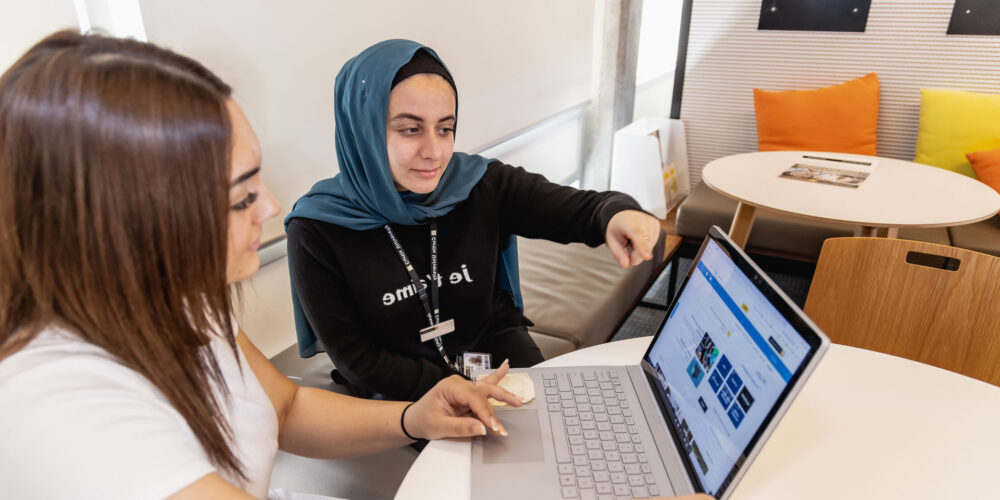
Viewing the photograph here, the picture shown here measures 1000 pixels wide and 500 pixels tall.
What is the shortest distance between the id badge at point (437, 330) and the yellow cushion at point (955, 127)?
2890 millimetres

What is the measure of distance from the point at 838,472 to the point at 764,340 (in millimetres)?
315

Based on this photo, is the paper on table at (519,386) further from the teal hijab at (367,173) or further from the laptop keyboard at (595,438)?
the teal hijab at (367,173)

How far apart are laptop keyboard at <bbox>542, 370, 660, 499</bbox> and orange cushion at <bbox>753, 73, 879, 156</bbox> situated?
2.70m

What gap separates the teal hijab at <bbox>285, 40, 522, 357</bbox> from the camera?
4.19ft

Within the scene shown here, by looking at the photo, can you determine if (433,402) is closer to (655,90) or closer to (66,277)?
(66,277)

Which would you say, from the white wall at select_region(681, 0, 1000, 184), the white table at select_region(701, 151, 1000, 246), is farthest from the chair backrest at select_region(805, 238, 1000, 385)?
the white wall at select_region(681, 0, 1000, 184)

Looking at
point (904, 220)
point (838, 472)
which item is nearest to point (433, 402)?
point (838, 472)

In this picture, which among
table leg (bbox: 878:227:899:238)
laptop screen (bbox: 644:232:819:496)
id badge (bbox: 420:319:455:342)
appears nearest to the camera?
laptop screen (bbox: 644:232:819:496)

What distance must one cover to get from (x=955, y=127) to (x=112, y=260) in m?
3.64

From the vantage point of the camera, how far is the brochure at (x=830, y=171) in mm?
2422

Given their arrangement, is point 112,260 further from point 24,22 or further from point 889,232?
point 889,232

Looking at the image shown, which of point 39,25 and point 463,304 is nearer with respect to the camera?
point 39,25

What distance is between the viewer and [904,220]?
6.56ft

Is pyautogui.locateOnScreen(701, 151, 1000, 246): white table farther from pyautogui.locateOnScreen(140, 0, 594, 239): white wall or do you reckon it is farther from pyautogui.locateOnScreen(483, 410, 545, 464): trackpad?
pyautogui.locateOnScreen(483, 410, 545, 464): trackpad
